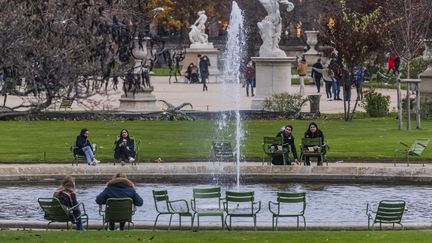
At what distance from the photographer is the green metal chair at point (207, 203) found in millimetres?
25891

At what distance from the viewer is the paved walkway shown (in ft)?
176

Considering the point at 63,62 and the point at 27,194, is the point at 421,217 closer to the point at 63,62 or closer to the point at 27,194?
the point at 27,194

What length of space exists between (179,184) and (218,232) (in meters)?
9.41

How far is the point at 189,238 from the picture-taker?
2256 cm

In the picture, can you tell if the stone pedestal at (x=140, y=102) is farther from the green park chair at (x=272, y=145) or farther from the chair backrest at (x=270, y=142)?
the green park chair at (x=272, y=145)

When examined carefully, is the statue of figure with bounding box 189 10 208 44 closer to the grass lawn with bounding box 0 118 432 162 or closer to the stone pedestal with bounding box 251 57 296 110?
the stone pedestal with bounding box 251 57 296 110

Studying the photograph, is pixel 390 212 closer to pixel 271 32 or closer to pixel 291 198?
Answer: pixel 291 198

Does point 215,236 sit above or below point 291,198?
below

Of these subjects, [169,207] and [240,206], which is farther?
[240,206]

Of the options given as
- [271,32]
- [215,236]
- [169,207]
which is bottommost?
[215,236]

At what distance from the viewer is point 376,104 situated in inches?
1959

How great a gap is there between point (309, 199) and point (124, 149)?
6.01 m

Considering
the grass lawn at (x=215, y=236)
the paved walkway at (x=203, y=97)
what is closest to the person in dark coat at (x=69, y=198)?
the grass lawn at (x=215, y=236)

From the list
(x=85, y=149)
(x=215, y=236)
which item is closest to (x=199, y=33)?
(x=85, y=149)
